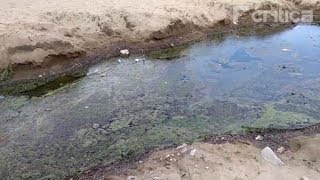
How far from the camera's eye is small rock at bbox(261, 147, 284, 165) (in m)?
4.06

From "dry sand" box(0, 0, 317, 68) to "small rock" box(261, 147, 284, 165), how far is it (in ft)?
11.7

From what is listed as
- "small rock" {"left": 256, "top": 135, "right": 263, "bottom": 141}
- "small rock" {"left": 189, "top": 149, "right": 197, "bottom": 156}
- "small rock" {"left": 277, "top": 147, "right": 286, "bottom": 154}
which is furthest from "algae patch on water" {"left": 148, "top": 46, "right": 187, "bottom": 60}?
"small rock" {"left": 277, "top": 147, "right": 286, "bottom": 154}

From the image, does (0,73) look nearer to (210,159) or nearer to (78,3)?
(78,3)

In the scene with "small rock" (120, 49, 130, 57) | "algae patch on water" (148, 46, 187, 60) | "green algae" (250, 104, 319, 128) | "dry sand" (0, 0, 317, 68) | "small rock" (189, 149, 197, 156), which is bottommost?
"green algae" (250, 104, 319, 128)

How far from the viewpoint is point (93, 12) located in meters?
7.18

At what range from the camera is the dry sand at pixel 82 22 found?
6.32 m

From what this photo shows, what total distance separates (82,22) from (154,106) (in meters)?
2.45

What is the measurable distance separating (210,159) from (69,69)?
3.21 m

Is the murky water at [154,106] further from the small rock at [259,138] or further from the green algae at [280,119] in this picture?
the small rock at [259,138]

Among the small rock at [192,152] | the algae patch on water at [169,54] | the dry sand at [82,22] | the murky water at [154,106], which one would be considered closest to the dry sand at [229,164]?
the small rock at [192,152]

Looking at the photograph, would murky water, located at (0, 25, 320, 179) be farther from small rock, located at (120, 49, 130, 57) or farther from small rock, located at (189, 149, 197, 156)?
small rock, located at (189, 149, 197, 156)

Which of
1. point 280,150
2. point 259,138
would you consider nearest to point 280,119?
point 259,138

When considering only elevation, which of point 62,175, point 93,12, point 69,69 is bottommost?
point 62,175

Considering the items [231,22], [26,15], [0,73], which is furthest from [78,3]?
[231,22]
